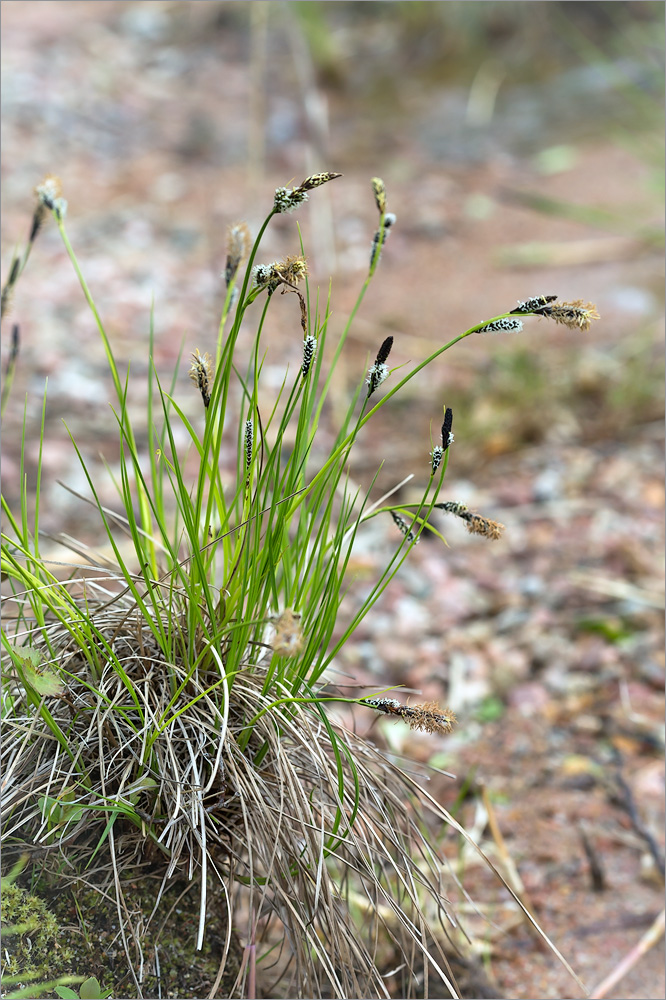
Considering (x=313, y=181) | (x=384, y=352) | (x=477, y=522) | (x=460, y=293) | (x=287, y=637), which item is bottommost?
(x=287, y=637)

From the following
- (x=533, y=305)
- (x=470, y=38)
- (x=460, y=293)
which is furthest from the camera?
(x=470, y=38)

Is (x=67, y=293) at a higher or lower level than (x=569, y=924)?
higher

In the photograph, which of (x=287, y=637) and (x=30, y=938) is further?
(x=30, y=938)

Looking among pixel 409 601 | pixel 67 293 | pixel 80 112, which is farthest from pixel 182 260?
pixel 409 601

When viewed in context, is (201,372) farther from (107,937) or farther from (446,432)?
(107,937)

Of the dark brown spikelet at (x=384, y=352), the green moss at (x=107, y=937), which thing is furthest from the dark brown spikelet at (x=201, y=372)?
the green moss at (x=107, y=937)

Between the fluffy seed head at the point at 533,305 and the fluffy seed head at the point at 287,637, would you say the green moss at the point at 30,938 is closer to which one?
the fluffy seed head at the point at 287,637

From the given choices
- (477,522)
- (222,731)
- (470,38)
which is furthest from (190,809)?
(470,38)

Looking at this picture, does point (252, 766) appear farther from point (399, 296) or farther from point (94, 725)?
point (399, 296)
